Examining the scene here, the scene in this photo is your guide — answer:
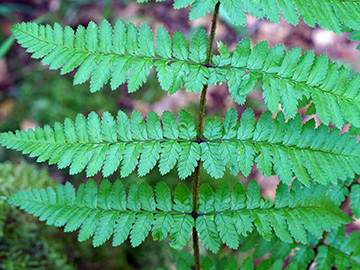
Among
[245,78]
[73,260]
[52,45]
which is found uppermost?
[245,78]

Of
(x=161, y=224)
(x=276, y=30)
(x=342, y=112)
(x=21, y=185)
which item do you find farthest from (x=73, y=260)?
(x=276, y=30)

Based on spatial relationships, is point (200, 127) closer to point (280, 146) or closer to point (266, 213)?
point (280, 146)

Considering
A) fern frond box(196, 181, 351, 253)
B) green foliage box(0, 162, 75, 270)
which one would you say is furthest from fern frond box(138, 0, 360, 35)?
green foliage box(0, 162, 75, 270)

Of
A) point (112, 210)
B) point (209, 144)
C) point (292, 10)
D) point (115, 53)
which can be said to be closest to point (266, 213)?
point (209, 144)

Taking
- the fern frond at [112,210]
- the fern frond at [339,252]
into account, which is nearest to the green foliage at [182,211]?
the fern frond at [112,210]

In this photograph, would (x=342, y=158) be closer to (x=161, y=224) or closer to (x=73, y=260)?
(x=161, y=224)

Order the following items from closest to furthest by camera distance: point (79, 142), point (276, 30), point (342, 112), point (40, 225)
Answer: point (342, 112) < point (79, 142) < point (40, 225) < point (276, 30)
